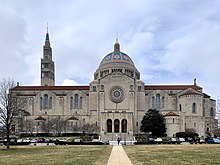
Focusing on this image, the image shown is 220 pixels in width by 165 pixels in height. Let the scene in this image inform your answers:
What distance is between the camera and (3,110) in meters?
47.4

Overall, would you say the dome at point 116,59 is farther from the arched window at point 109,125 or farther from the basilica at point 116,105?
the arched window at point 109,125

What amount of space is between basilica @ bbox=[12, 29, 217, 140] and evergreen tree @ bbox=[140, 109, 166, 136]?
7.58 feet

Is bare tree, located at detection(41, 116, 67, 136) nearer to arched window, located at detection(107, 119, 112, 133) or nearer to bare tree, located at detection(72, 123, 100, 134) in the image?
bare tree, located at detection(72, 123, 100, 134)

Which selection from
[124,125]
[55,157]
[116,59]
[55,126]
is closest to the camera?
[55,157]

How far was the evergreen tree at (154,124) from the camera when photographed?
285 ft

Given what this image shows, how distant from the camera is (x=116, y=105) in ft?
316

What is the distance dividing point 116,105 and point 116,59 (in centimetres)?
1909

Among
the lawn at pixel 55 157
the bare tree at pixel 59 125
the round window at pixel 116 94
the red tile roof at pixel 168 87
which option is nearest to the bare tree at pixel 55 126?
the bare tree at pixel 59 125

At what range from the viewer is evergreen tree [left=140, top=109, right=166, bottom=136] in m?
86.8

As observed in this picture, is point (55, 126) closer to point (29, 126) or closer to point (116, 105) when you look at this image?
point (29, 126)

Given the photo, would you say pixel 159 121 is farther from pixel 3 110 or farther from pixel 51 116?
pixel 3 110

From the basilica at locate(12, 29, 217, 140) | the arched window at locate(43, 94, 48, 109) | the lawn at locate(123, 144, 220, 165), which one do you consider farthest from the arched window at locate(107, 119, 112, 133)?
the lawn at locate(123, 144, 220, 165)

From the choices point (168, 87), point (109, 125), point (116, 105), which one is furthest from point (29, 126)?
point (168, 87)

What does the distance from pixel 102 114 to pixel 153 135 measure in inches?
574
